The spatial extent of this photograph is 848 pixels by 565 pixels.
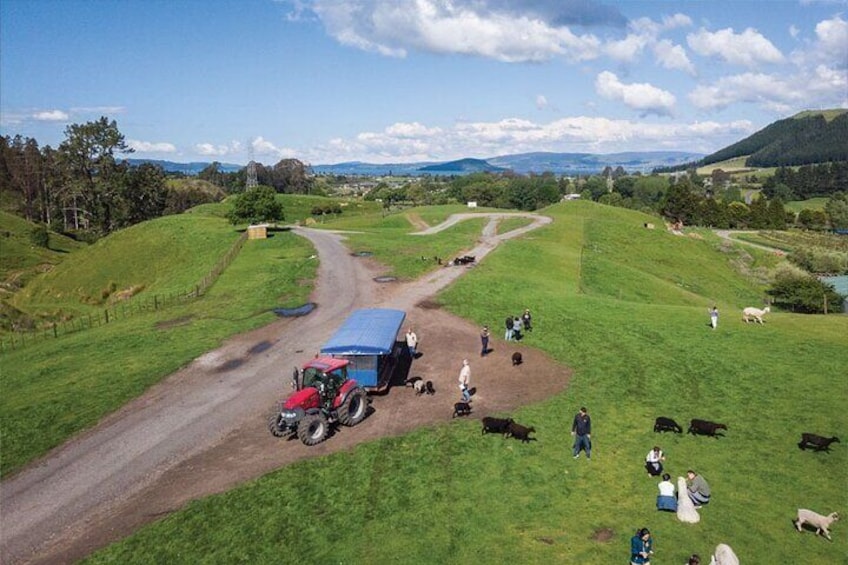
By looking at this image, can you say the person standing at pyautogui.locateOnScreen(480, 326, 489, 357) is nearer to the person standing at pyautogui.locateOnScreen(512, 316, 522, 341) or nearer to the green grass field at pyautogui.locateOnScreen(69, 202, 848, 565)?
the person standing at pyautogui.locateOnScreen(512, 316, 522, 341)

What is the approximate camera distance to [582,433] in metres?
22.7

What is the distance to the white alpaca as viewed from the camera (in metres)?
18.6

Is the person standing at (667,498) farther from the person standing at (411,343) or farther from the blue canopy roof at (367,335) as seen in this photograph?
the person standing at (411,343)

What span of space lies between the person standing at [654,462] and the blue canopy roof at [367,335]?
1275 centimetres

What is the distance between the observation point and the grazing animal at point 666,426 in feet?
81.5

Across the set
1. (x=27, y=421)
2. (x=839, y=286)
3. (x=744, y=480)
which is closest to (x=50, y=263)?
(x=27, y=421)

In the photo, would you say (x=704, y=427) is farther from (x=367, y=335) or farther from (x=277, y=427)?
(x=277, y=427)

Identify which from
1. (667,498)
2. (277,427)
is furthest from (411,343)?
(667,498)

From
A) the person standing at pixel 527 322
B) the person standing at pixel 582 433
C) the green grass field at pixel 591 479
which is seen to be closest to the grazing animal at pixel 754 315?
the green grass field at pixel 591 479

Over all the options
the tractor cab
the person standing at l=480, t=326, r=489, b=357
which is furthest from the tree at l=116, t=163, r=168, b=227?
the tractor cab

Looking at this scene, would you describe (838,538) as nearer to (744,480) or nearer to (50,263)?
(744,480)

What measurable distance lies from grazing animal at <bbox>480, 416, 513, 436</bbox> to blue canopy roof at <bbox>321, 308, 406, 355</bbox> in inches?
244

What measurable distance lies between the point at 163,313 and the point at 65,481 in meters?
25.2

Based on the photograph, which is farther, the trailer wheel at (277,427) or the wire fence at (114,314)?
the wire fence at (114,314)
